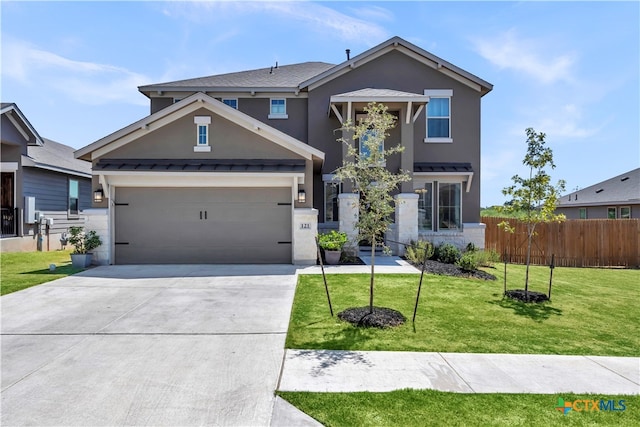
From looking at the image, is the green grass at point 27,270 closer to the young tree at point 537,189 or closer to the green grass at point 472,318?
the green grass at point 472,318

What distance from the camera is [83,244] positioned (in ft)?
36.3

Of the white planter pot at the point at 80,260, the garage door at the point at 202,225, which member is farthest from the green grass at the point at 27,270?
the garage door at the point at 202,225

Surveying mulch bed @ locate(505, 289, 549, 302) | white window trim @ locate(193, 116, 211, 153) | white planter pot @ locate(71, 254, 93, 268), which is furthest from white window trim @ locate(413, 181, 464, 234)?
white planter pot @ locate(71, 254, 93, 268)

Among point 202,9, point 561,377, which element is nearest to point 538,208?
point 561,377

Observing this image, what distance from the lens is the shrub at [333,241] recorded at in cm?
1138

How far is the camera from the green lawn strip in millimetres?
3252

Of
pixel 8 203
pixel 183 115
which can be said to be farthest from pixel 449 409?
pixel 8 203

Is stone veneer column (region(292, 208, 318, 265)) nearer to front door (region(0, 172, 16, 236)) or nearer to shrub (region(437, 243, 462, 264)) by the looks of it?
shrub (region(437, 243, 462, 264))

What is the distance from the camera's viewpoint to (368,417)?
10.8 ft

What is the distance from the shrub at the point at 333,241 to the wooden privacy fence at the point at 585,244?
25.0ft

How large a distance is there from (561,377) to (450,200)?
11476mm

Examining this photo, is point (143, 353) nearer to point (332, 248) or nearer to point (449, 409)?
point (449, 409)

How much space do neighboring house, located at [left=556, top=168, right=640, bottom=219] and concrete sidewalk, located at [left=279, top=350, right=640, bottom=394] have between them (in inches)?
817

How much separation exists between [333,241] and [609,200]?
2015 centimetres
